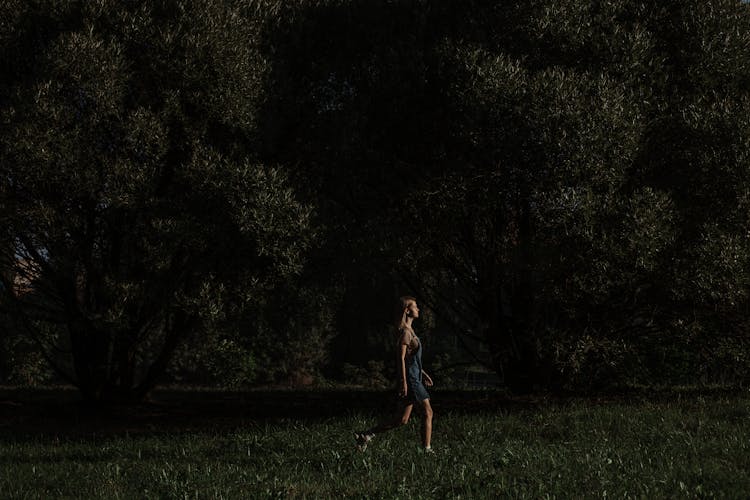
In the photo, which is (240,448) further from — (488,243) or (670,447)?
(488,243)

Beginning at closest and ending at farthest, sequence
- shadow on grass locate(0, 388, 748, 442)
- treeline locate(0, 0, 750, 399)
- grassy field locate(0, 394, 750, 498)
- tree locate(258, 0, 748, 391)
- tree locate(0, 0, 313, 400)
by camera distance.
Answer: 1. grassy field locate(0, 394, 750, 498)
2. tree locate(258, 0, 748, 391)
3. treeline locate(0, 0, 750, 399)
4. tree locate(0, 0, 313, 400)
5. shadow on grass locate(0, 388, 748, 442)

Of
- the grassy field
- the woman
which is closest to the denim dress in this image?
the woman

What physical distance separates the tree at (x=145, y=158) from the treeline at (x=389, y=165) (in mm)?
58

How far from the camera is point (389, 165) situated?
57.7 ft

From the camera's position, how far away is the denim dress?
10.8 m

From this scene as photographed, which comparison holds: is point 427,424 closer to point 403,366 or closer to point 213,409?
point 403,366

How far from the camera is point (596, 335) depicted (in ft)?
53.5

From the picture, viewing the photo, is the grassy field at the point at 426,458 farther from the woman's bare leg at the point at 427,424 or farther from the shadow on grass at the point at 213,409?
the shadow on grass at the point at 213,409

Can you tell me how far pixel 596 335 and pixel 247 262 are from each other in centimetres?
746

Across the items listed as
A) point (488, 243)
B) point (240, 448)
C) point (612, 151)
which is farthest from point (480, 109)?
point (240, 448)

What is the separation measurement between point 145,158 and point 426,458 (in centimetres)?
949

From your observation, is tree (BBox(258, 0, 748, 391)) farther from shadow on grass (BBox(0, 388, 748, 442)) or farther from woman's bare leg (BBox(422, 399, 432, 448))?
woman's bare leg (BBox(422, 399, 432, 448))

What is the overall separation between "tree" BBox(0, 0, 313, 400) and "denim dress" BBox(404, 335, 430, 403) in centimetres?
506

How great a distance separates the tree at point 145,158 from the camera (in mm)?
15203
